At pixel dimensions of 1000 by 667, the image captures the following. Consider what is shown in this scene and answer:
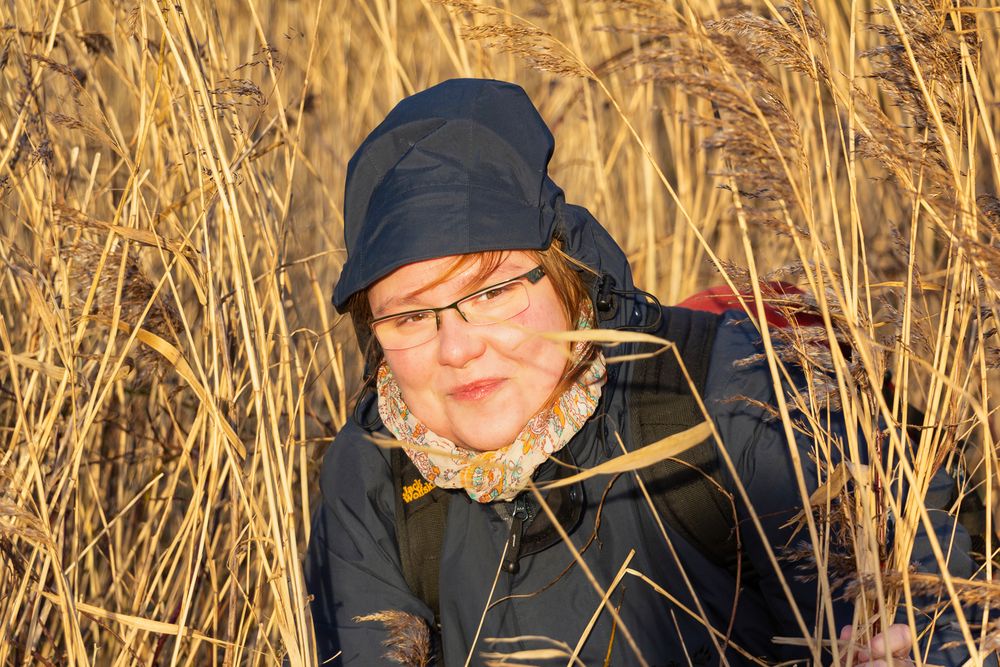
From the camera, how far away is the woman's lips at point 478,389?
1555 mm

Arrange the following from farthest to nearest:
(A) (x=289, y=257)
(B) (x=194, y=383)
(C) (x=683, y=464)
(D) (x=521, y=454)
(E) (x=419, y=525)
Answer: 1. (A) (x=289, y=257)
2. (E) (x=419, y=525)
3. (D) (x=521, y=454)
4. (C) (x=683, y=464)
5. (B) (x=194, y=383)

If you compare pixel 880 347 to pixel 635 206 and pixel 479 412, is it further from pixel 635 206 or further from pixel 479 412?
pixel 635 206

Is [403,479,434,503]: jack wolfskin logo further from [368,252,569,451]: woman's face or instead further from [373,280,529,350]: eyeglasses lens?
[373,280,529,350]: eyeglasses lens

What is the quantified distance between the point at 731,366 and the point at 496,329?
1.18ft

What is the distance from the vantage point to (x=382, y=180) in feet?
5.10

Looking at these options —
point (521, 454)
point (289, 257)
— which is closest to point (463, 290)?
point (521, 454)

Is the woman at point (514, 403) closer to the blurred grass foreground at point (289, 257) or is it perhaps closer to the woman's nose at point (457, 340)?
the woman's nose at point (457, 340)

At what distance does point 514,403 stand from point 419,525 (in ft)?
1.00

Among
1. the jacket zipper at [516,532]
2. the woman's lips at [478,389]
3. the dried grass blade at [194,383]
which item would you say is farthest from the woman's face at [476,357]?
the dried grass blade at [194,383]

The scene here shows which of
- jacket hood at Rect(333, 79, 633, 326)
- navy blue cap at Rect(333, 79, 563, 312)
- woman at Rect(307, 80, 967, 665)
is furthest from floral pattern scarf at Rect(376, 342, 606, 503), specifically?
navy blue cap at Rect(333, 79, 563, 312)

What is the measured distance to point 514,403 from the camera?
5.13 ft

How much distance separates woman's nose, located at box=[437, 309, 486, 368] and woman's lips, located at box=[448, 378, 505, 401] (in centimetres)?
4

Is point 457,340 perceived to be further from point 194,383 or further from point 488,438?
point 194,383

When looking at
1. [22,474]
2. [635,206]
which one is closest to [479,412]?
[22,474]
